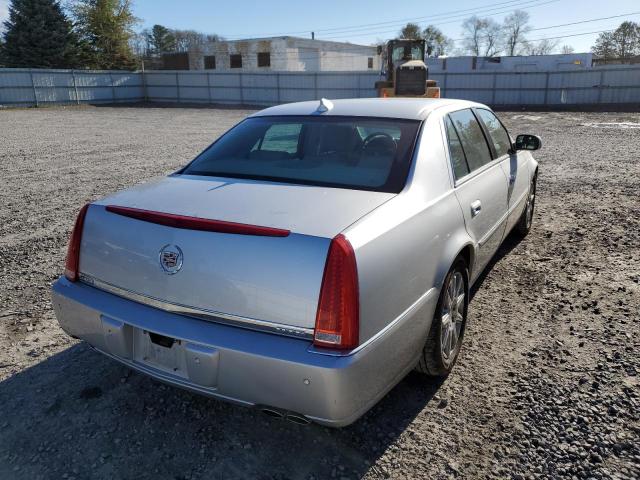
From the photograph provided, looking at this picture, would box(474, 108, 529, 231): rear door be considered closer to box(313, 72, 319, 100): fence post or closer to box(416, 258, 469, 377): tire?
box(416, 258, 469, 377): tire

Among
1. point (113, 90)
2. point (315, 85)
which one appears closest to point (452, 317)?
point (315, 85)

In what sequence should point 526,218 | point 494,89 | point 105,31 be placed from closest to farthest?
point 526,218 → point 494,89 → point 105,31

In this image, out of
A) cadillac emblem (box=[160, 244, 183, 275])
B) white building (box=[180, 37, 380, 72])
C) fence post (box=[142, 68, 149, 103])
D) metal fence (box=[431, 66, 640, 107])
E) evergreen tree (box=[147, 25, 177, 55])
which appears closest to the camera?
cadillac emblem (box=[160, 244, 183, 275])

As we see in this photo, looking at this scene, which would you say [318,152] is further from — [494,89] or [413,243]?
[494,89]

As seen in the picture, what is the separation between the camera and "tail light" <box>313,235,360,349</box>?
2023mm

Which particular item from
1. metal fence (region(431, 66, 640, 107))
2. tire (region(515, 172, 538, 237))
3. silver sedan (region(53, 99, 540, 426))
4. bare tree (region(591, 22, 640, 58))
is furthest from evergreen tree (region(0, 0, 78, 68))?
bare tree (region(591, 22, 640, 58))

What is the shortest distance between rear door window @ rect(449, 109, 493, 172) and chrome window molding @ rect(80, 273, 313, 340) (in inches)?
78.0

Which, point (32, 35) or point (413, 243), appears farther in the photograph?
point (32, 35)

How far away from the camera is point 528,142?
4.68m

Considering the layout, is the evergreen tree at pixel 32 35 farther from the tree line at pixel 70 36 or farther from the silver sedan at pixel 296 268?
the silver sedan at pixel 296 268

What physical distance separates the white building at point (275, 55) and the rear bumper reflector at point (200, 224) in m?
46.8

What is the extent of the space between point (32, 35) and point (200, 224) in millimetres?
47494

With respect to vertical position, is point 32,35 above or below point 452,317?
above

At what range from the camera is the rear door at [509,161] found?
427cm
